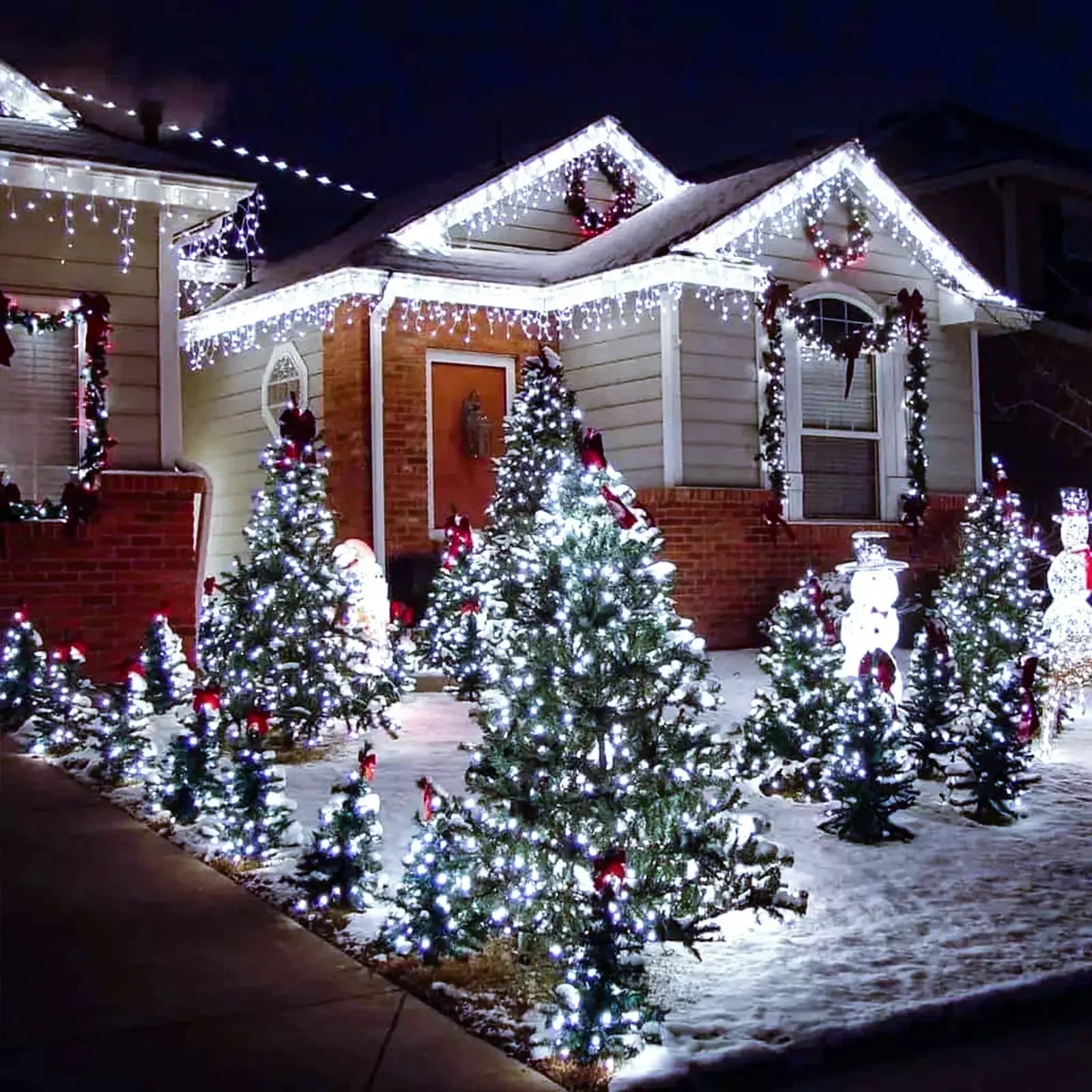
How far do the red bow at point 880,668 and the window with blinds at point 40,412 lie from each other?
7133 millimetres

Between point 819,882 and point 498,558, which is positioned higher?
point 498,558

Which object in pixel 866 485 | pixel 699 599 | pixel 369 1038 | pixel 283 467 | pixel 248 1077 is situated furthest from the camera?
pixel 866 485

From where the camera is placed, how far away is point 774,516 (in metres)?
15.1

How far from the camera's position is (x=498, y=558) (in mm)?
12039

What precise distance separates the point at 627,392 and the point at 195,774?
8590 millimetres

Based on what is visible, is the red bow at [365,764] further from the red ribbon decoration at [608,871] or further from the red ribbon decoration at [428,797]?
the red ribbon decoration at [608,871]

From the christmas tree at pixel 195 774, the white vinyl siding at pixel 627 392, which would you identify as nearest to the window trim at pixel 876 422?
the white vinyl siding at pixel 627 392

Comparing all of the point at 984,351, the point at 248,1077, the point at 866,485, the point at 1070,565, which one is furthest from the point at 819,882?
the point at 984,351

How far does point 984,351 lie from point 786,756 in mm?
15469

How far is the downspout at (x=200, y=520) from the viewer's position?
473 inches

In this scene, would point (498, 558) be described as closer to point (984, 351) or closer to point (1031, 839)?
point (1031, 839)

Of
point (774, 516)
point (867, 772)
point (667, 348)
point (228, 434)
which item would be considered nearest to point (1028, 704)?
point (867, 772)

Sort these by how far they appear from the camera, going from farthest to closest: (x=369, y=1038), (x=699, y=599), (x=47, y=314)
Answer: (x=699, y=599) → (x=47, y=314) → (x=369, y=1038)

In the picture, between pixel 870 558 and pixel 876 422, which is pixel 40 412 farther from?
pixel 876 422
